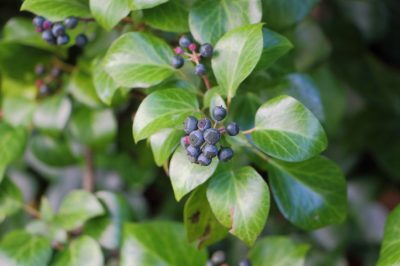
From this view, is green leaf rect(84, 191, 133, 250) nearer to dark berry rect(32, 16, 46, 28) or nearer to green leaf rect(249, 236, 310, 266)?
green leaf rect(249, 236, 310, 266)

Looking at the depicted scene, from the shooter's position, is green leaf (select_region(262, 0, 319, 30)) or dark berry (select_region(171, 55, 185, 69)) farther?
green leaf (select_region(262, 0, 319, 30))

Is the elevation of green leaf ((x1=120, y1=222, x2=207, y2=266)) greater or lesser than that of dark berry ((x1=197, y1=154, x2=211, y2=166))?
lesser

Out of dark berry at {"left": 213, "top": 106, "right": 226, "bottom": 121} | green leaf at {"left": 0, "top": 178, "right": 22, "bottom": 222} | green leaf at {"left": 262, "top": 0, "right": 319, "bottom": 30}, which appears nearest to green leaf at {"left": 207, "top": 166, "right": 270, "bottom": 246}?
dark berry at {"left": 213, "top": 106, "right": 226, "bottom": 121}

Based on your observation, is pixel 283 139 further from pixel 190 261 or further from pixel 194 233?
pixel 190 261

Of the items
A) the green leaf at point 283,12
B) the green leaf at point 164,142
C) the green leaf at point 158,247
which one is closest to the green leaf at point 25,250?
the green leaf at point 158,247

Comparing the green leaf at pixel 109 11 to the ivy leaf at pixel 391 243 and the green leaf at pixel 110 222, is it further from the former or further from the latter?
the ivy leaf at pixel 391 243
